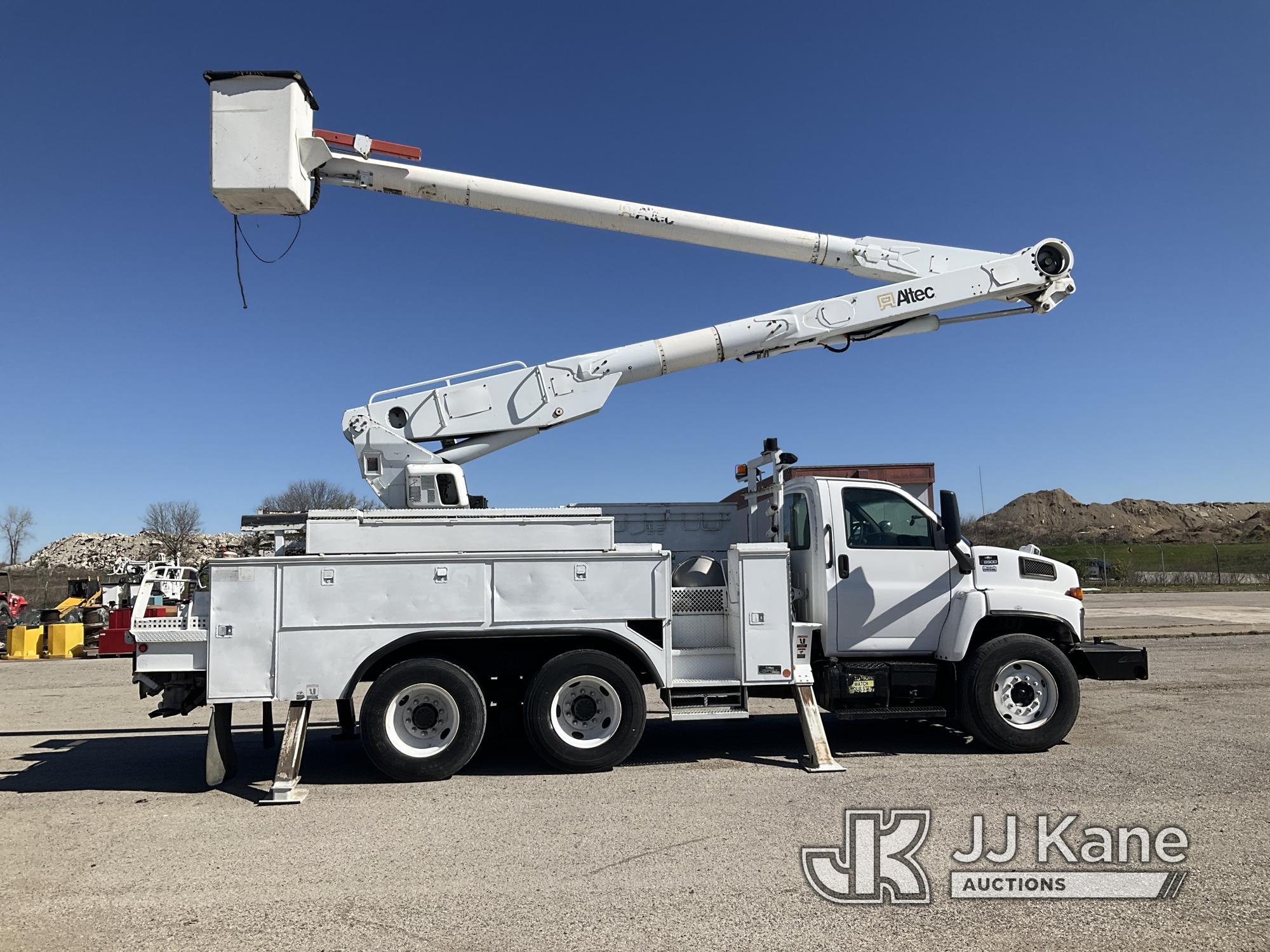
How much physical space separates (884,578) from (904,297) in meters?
3.16

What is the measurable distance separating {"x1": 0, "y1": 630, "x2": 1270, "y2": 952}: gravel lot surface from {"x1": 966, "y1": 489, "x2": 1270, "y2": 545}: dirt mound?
80941 millimetres

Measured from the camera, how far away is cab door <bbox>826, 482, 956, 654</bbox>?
814 cm

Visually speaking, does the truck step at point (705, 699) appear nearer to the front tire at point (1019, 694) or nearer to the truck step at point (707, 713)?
the truck step at point (707, 713)

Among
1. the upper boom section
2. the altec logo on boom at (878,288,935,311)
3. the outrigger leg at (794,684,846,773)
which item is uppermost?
Answer: the upper boom section

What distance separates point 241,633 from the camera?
7.19m

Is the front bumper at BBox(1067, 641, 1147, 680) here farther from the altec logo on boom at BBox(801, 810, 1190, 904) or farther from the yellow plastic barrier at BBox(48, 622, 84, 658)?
the yellow plastic barrier at BBox(48, 622, 84, 658)

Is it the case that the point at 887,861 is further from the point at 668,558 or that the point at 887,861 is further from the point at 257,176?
the point at 257,176

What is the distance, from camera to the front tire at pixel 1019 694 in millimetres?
7922

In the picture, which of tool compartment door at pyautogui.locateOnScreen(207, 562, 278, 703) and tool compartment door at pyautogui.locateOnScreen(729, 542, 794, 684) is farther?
tool compartment door at pyautogui.locateOnScreen(729, 542, 794, 684)

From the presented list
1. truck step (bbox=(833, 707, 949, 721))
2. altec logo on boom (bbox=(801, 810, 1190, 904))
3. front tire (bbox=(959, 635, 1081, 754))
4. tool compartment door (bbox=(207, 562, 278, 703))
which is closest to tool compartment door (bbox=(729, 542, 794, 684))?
truck step (bbox=(833, 707, 949, 721))

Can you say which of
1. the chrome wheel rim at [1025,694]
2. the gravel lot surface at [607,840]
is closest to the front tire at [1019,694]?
the chrome wheel rim at [1025,694]

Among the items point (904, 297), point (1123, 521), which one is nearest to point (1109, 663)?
point (904, 297)

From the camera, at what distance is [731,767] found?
7.68 meters

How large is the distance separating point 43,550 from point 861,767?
3129 inches
